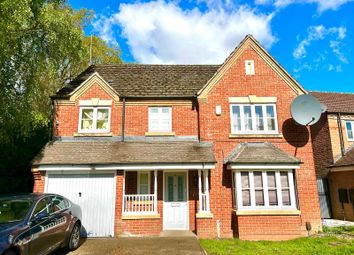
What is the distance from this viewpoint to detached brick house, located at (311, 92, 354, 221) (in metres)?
15.6

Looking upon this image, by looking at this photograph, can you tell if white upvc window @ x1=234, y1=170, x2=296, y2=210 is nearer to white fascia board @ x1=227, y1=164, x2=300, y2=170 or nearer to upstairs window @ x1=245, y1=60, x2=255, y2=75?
white fascia board @ x1=227, y1=164, x2=300, y2=170

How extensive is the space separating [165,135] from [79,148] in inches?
166

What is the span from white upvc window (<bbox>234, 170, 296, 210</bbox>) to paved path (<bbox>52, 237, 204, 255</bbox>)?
294 centimetres

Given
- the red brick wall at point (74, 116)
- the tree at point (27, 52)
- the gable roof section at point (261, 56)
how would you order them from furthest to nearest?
the gable roof section at point (261, 56) → the red brick wall at point (74, 116) → the tree at point (27, 52)

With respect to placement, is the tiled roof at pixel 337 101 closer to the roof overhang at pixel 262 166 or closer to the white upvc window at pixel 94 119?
the roof overhang at pixel 262 166

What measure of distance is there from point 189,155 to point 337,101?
13220mm

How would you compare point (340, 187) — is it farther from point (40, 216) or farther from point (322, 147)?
point (40, 216)

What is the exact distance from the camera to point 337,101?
1862 centimetres

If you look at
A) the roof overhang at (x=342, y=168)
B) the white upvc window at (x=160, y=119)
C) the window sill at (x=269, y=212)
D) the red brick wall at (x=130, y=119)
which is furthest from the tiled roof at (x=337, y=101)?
the white upvc window at (x=160, y=119)

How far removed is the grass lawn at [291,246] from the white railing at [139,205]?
272cm

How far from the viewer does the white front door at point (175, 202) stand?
475 inches

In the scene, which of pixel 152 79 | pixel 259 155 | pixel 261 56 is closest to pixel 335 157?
Result: pixel 259 155

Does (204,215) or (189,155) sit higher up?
(189,155)

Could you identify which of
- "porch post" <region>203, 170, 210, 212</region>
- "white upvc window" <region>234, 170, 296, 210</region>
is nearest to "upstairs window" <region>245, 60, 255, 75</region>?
"white upvc window" <region>234, 170, 296, 210</region>
